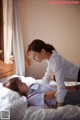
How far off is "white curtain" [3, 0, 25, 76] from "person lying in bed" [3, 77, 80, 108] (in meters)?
0.90

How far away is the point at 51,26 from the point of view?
9.00 feet

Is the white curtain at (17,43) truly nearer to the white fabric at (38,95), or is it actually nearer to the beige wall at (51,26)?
the beige wall at (51,26)

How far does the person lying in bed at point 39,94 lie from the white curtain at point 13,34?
90 cm

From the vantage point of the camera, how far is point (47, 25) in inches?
107

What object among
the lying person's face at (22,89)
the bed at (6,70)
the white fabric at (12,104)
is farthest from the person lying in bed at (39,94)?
the bed at (6,70)

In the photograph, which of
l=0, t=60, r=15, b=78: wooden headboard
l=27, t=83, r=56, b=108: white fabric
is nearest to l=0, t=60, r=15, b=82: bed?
l=0, t=60, r=15, b=78: wooden headboard

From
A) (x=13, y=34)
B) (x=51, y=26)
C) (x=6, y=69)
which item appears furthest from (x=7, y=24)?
(x=51, y=26)

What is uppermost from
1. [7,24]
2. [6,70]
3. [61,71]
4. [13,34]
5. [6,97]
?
[7,24]

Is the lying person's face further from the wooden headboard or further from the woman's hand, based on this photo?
the wooden headboard

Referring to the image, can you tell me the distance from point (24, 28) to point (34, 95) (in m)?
1.40

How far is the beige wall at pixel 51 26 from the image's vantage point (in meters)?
2.67

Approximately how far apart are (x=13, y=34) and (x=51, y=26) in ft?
2.00

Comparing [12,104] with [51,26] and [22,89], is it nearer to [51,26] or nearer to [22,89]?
[22,89]

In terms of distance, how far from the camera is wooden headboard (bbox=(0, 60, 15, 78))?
2.30 m
